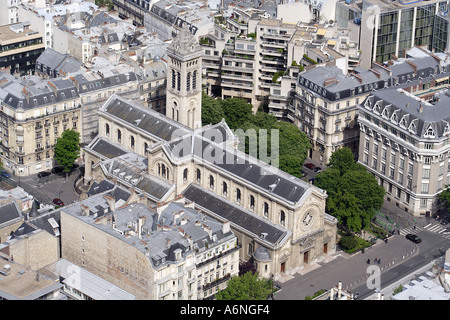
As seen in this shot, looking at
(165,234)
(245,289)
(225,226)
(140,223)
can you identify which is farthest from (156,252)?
(225,226)

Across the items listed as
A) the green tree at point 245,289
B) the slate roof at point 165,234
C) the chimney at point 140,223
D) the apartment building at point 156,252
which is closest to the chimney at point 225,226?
the apartment building at point 156,252

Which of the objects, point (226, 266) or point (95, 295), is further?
point (226, 266)

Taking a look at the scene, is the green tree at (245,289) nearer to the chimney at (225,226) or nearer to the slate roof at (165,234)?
the slate roof at (165,234)

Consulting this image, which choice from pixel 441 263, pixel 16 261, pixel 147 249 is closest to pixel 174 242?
pixel 147 249

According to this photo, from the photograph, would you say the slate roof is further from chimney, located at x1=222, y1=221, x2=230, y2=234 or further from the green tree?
the green tree

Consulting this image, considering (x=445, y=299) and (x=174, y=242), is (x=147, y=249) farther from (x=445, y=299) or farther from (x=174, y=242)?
(x=445, y=299)
